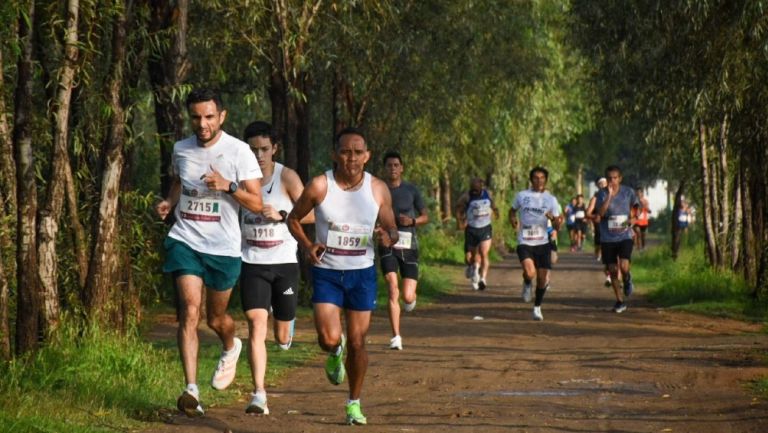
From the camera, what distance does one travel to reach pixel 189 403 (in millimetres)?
9906

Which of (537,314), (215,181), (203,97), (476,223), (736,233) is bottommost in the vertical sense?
(537,314)

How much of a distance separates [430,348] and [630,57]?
6291 millimetres

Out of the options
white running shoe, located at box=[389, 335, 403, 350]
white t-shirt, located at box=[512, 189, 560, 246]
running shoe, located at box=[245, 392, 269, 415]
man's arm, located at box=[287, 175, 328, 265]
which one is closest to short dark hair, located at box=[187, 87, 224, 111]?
man's arm, located at box=[287, 175, 328, 265]

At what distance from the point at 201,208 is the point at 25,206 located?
209 centimetres

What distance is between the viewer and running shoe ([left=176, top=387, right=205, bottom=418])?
32.5 feet

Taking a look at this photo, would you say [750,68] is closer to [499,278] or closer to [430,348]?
[430,348]

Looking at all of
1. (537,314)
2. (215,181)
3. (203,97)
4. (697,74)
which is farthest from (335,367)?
(537,314)

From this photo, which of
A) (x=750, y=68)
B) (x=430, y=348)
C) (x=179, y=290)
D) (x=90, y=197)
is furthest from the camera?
(x=750, y=68)

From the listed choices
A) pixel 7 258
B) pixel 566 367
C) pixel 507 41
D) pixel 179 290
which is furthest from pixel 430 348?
pixel 507 41

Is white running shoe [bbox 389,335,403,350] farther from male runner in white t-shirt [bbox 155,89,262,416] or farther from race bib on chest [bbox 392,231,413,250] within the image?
male runner in white t-shirt [bbox 155,89,262,416]

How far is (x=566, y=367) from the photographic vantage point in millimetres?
14016

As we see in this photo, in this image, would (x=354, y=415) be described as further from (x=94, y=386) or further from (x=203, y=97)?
(x=203, y=97)

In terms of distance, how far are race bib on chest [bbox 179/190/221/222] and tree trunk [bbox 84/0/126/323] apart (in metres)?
2.69

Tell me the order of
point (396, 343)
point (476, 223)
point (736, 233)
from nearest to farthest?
point (396, 343) < point (736, 233) < point (476, 223)
